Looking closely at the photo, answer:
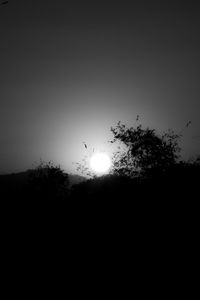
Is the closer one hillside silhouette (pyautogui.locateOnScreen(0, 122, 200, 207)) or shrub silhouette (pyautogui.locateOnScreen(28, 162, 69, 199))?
hillside silhouette (pyautogui.locateOnScreen(0, 122, 200, 207))

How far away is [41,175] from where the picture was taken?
97688mm

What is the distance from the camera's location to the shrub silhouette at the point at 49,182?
3661 inches

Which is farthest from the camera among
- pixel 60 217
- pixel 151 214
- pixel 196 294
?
pixel 60 217

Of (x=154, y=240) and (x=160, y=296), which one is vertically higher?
(x=154, y=240)

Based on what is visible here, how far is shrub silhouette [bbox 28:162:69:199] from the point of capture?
305 ft

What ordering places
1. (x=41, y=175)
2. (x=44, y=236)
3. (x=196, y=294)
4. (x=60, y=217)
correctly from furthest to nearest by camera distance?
(x=41, y=175), (x=60, y=217), (x=44, y=236), (x=196, y=294)

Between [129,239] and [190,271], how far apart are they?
802 cm

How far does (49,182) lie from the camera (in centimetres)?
9519

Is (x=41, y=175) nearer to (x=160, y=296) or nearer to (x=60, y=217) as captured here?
(x=60, y=217)

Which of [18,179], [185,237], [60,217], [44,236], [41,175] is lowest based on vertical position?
[185,237]

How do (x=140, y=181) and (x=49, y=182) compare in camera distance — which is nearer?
(x=140, y=181)

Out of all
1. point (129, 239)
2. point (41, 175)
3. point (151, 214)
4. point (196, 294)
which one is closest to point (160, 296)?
point (196, 294)

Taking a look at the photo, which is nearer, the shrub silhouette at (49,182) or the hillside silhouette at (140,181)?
the hillside silhouette at (140,181)

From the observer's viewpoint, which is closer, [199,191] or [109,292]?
[109,292]
